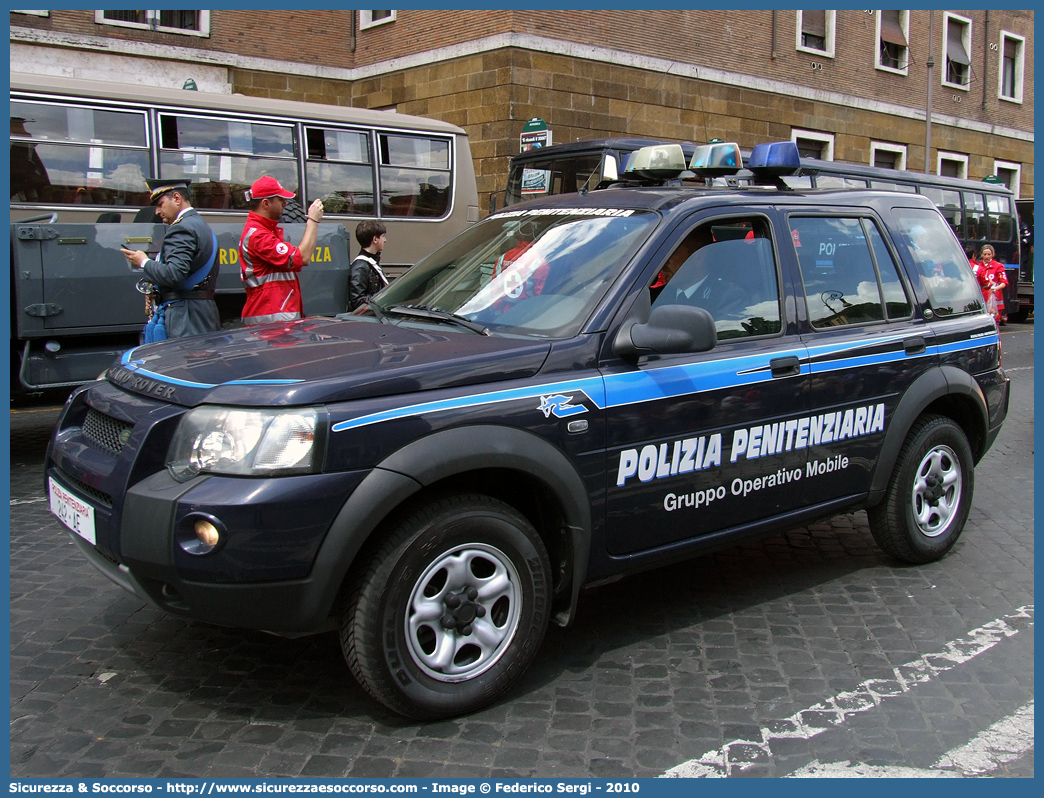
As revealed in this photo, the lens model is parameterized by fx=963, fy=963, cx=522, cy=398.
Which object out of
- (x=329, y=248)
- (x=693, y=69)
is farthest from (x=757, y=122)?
(x=329, y=248)

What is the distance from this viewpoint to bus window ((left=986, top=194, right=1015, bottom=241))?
22.8m

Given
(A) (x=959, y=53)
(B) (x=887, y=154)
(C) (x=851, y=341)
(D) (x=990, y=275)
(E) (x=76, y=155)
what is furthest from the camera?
(A) (x=959, y=53)

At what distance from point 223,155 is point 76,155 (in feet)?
5.22

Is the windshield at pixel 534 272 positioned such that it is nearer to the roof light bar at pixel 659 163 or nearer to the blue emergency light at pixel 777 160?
the roof light bar at pixel 659 163

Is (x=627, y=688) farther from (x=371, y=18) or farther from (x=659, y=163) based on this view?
(x=371, y=18)

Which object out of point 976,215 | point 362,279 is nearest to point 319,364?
point 362,279

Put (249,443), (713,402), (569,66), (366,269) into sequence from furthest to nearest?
(569,66), (366,269), (713,402), (249,443)

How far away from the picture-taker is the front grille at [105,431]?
10.8ft

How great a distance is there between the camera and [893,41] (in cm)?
2869

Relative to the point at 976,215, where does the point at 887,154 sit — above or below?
above

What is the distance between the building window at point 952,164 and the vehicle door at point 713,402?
29.8m

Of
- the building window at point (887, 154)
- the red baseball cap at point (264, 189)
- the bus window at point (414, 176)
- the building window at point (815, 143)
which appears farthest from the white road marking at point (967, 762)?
the building window at point (887, 154)

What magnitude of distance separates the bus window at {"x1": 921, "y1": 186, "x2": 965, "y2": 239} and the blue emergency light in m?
17.9

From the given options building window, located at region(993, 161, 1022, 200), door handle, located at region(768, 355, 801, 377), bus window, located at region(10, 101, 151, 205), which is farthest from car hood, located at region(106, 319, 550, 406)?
building window, located at region(993, 161, 1022, 200)
